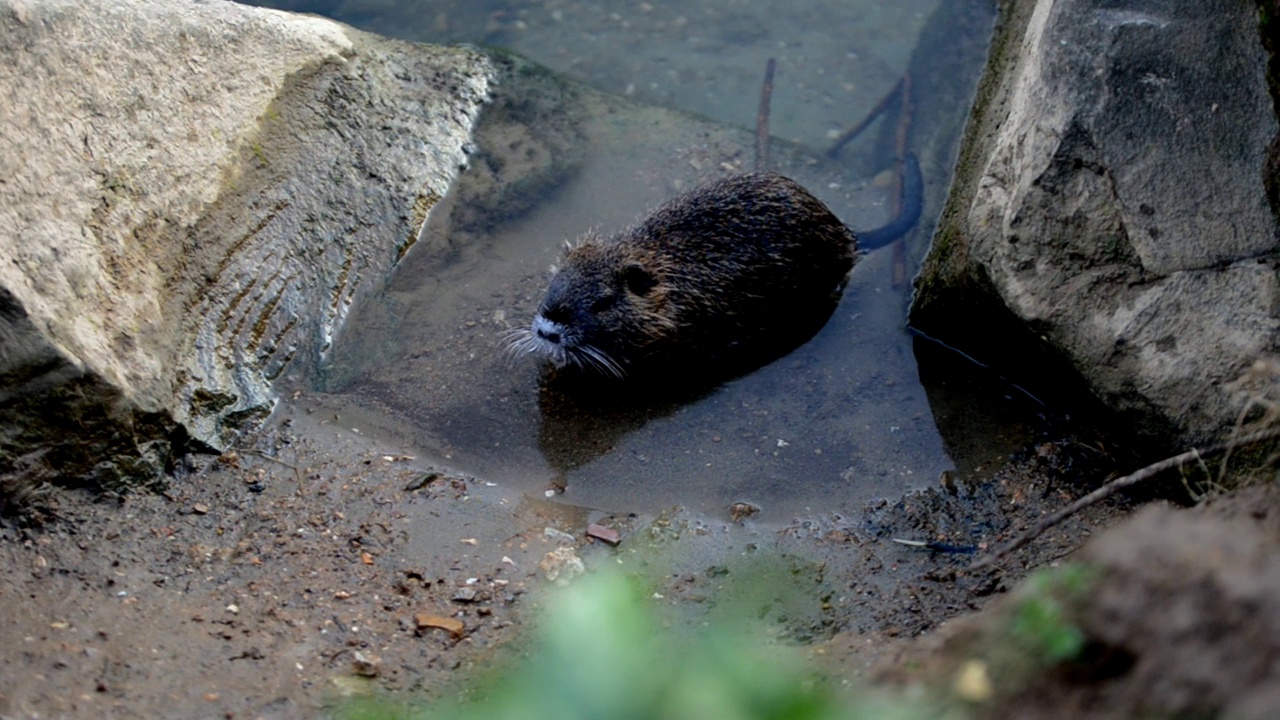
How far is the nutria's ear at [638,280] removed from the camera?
17.4 feet

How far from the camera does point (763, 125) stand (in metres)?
6.64

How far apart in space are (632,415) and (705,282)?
2.66 feet

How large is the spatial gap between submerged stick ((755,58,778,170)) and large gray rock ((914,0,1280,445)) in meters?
2.18

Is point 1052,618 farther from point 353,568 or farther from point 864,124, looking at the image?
point 864,124

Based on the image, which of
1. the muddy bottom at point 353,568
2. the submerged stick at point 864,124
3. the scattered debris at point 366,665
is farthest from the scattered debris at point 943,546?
the submerged stick at point 864,124

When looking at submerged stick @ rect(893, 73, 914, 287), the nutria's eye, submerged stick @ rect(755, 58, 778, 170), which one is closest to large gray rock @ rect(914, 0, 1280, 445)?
submerged stick @ rect(893, 73, 914, 287)

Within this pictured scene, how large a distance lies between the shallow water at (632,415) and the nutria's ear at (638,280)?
546 mm

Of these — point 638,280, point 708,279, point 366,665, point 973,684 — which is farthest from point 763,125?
point 973,684

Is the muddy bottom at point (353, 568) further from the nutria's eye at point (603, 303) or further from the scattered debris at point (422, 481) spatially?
the nutria's eye at point (603, 303)

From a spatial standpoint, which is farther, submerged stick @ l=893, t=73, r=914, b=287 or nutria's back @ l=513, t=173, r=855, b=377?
submerged stick @ l=893, t=73, r=914, b=287

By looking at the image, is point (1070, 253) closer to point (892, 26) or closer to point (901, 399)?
point (901, 399)

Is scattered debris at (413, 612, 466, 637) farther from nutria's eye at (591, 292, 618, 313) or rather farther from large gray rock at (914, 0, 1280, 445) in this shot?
large gray rock at (914, 0, 1280, 445)

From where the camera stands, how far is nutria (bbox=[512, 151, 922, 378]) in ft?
17.2

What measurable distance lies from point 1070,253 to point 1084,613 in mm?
2664
